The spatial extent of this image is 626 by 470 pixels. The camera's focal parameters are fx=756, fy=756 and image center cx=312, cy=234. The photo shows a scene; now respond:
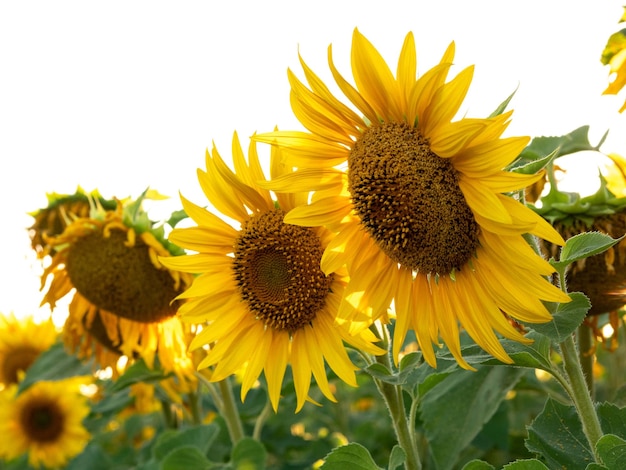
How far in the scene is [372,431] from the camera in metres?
3.32

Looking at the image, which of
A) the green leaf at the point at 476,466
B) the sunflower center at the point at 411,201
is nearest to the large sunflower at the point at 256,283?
the sunflower center at the point at 411,201

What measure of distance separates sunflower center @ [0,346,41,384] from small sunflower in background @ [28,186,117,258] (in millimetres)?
1371

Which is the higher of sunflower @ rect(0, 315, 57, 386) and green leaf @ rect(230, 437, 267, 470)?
green leaf @ rect(230, 437, 267, 470)

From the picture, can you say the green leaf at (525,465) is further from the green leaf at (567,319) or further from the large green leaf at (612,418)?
the large green leaf at (612,418)

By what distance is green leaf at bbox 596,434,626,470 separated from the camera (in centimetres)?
126

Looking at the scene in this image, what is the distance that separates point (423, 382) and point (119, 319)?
1.57m

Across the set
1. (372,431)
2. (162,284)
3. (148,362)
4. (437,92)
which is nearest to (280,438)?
(372,431)

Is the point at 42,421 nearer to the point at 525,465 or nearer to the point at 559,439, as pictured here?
the point at 559,439

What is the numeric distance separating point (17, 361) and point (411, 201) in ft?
12.4

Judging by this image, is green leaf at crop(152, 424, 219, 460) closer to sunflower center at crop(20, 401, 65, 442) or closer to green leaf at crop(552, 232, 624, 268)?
green leaf at crop(552, 232, 624, 268)

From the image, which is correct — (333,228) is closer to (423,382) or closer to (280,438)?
(423,382)

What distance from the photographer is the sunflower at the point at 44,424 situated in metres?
4.45

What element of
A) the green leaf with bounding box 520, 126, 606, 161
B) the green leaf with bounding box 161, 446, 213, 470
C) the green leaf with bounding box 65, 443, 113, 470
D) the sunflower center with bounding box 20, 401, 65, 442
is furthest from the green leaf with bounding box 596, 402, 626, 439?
the sunflower center with bounding box 20, 401, 65, 442

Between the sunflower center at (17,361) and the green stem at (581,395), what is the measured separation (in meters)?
3.80
